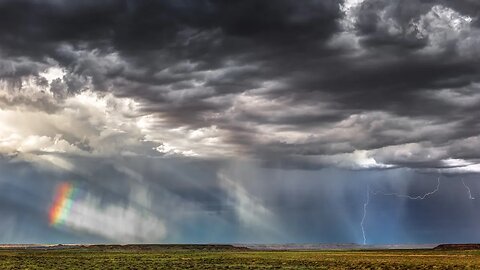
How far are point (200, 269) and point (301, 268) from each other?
16358 mm

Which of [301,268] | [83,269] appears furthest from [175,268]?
[301,268]

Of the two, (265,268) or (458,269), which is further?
(265,268)

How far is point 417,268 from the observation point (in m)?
80.9

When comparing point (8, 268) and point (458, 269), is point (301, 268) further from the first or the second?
point (8, 268)

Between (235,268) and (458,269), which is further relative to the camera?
(235,268)

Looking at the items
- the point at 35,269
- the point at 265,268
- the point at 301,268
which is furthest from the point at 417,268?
the point at 35,269

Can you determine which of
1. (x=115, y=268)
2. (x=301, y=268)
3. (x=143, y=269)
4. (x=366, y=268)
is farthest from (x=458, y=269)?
(x=115, y=268)

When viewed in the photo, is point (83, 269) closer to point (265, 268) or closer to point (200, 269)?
point (200, 269)

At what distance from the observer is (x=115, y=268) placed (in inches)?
3364

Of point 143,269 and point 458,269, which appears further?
point 143,269

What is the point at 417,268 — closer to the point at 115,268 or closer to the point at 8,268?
the point at 115,268

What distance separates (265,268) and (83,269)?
28789 millimetres

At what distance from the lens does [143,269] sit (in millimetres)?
83312

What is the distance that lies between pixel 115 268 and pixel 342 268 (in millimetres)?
36097
